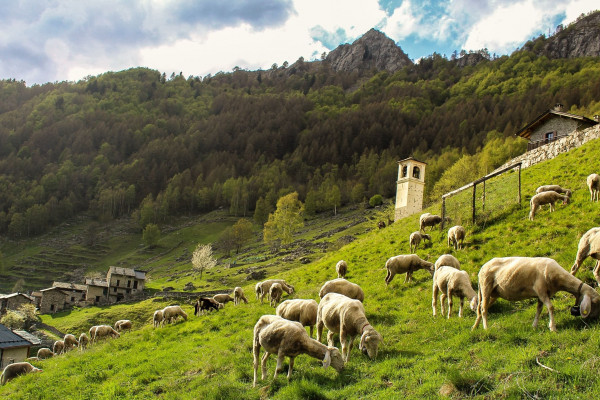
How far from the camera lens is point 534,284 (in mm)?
10516

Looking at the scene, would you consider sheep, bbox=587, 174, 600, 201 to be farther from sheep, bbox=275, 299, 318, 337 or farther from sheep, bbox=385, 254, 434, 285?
sheep, bbox=275, 299, 318, 337

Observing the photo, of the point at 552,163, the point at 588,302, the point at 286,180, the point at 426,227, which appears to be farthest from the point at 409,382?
the point at 286,180

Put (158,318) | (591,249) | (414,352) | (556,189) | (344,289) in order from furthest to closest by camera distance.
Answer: (158,318) → (556,189) → (344,289) → (591,249) → (414,352)

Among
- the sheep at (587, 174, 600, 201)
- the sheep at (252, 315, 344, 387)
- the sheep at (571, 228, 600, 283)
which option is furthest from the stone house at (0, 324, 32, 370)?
the sheep at (587, 174, 600, 201)

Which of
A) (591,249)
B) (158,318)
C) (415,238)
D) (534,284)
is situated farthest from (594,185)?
(158,318)

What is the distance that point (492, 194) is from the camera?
2420cm

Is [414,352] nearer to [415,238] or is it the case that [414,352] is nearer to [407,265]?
[407,265]

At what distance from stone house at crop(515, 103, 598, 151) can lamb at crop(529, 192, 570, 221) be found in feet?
101

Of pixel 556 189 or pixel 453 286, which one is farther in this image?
pixel 556 189

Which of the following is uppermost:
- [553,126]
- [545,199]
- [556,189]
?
[553,126]

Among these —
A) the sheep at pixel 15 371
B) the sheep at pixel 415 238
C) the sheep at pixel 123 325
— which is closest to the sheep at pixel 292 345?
the sheep at pixel 415 238

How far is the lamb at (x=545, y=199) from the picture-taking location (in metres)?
20.3

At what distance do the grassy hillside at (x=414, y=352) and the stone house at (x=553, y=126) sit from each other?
68.9ft

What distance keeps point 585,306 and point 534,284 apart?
114cm
